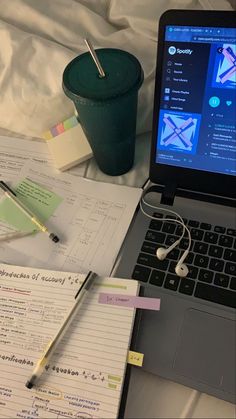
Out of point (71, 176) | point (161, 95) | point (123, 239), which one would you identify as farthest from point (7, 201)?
point (161, 95)

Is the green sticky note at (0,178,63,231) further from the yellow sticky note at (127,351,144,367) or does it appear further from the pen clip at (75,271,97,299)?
the yellow sticky note at (127,351,144,367)

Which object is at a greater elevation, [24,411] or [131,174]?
[131,174]

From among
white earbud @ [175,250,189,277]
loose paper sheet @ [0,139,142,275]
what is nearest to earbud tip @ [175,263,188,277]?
white earbud @ [175,250,189,277]

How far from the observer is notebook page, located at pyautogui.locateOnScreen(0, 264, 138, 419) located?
1.61ft

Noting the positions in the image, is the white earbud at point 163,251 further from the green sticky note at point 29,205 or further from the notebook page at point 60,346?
the green sticky note at point 29,205

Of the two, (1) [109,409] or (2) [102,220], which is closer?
(1) [109,409]

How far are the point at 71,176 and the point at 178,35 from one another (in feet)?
1.05

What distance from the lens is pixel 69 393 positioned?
495mm

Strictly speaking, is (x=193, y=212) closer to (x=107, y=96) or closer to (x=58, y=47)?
(x=107, y=96)

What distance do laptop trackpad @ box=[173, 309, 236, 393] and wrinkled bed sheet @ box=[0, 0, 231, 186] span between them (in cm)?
28

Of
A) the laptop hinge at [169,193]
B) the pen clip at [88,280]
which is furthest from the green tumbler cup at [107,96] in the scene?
the pen clip at [88,280]

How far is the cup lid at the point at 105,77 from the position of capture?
23.5 inches

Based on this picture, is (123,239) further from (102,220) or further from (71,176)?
(71,176)

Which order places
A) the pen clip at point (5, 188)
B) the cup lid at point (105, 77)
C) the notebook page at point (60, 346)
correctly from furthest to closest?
the pen clip at point (5, 188)
the cup lid at point (105, 77)
the notebook page at point (60, 346)
